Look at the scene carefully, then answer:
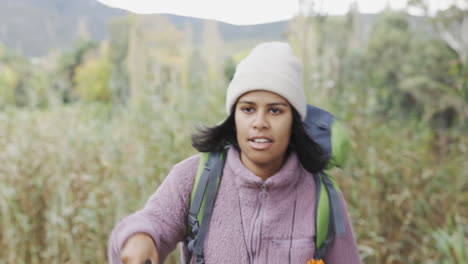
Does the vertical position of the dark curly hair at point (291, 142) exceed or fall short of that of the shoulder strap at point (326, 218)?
it exceeds it

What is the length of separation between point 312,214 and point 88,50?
17.8 m

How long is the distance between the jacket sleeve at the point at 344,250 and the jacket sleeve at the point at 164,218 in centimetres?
41

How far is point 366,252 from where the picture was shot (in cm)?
252

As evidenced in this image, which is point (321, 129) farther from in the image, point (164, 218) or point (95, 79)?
point (95, 79)

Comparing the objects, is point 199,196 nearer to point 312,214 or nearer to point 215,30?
point 312,214

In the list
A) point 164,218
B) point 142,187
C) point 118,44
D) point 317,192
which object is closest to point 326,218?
point 317,192

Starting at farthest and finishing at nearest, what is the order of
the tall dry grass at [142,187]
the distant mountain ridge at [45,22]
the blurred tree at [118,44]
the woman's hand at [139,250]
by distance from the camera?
the blurred tree at [118,44], the distant mountain ridge at [45,22], the tall dry grass at [142,187], the woman's hand at [139,250]

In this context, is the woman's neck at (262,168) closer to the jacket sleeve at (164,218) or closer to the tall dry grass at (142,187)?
the jacket sleeve at (164,218)

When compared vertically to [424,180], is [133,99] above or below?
above

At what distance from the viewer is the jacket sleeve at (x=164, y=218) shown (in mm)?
996

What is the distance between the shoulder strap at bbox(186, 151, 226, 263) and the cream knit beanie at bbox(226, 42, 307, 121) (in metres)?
0.17

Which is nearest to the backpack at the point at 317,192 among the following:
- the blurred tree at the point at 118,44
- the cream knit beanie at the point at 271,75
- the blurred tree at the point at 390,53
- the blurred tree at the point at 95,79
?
the cream knit beanie at the point at 271,75

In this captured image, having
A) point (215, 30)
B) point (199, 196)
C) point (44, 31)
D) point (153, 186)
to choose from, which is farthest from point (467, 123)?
point (44, 31)

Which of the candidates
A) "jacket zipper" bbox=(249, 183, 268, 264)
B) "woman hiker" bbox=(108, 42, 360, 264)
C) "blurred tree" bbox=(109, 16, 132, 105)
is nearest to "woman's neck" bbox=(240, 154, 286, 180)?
"woman hiker" bbox=(108, 42, 360, 264)
